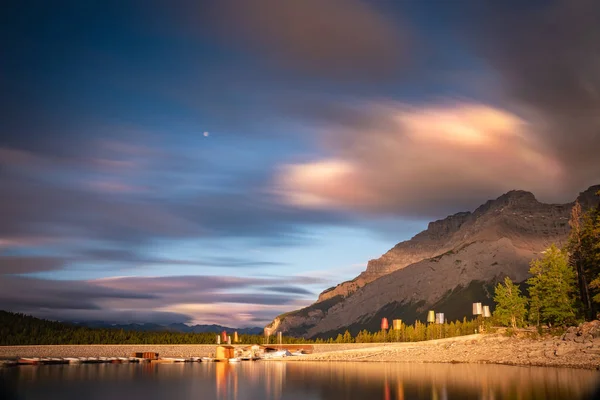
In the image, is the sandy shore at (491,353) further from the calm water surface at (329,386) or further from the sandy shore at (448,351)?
the calm water surface at (329,386)

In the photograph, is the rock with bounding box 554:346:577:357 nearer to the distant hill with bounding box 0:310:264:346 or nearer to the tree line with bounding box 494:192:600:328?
the tree line with bounding box 494:192:600:328

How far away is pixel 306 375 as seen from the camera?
6147 cm

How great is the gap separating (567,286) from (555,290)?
184 centimetres

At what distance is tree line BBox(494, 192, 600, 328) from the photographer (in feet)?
265

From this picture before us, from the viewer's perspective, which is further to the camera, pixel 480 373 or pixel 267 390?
pixel 480 373

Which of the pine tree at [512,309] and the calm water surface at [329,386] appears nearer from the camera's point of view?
the calm water surface at [329,386]

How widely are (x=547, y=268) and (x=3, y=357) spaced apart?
93.9m

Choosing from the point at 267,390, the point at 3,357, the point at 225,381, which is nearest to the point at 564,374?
the point at 267,390

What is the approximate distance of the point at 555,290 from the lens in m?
83.8

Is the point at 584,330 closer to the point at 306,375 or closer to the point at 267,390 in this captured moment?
the point at 306,375

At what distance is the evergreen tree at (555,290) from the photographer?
82.1 metres

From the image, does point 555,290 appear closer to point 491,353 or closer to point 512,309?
point 512,309

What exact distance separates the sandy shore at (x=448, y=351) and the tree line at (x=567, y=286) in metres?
7.11

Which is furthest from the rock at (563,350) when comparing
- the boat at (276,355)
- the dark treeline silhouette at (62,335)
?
the dark treeline silhouette at (62,335)
